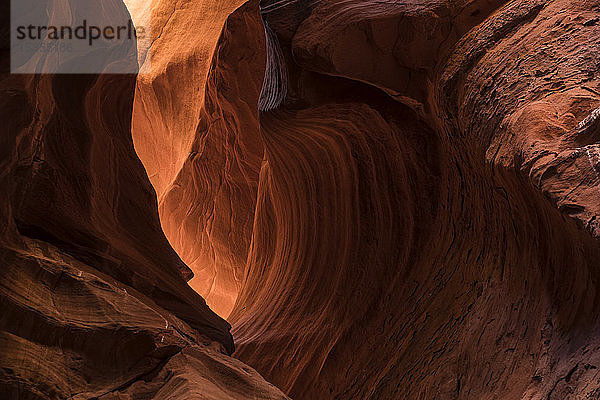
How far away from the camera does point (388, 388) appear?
2.71 m

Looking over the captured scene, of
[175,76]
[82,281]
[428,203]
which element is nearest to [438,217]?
[428,203]

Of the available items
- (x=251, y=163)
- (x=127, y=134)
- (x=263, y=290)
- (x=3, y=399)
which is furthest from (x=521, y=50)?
(x=251, y=163)

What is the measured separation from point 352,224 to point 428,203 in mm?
459

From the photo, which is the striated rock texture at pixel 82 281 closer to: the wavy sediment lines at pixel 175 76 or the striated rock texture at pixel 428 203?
the striated rock texture at pixel 428 203

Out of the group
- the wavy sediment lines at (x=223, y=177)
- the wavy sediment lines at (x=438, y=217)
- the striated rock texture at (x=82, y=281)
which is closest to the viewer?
the striated rock texture at (x=82, y=281)

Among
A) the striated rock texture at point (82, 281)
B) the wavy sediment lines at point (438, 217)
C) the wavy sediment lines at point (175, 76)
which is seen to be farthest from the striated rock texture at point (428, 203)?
the wavy sediment lines at point (175, 76)

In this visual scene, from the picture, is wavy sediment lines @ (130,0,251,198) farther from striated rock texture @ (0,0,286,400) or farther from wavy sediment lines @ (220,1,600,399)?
striated rock texture @ (0,0,286,400)

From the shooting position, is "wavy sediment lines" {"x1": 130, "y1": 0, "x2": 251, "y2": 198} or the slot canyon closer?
the slot canyon

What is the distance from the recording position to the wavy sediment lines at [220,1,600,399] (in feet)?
6.44

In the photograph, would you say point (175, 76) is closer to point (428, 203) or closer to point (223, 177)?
point (223, 177)

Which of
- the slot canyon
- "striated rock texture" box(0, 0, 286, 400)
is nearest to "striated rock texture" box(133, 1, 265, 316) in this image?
the slot canyon

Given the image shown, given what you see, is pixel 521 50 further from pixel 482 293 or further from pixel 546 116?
pixel 482 293

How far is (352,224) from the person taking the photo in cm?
333

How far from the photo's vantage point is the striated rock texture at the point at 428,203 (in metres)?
1.96
